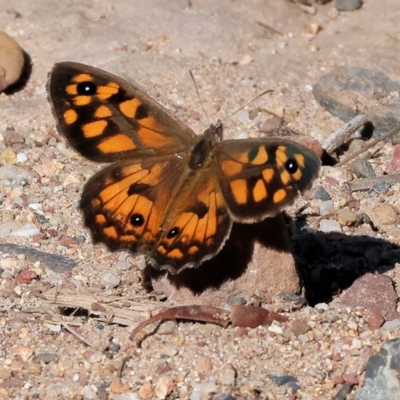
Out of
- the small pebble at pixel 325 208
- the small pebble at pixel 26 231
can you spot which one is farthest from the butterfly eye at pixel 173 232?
the small pebble at pixel 325 208

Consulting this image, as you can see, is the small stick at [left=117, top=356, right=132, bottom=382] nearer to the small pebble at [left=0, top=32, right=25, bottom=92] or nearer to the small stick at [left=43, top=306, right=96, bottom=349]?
the small stick at [left=43, top=306, right=96, bottom=349]

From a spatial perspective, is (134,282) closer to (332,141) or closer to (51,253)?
(51,253)

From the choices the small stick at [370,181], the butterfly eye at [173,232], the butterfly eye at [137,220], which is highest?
the butterfly eye at [173,232]

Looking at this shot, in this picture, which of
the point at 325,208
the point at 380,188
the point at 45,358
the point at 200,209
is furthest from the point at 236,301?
the point at 380,188

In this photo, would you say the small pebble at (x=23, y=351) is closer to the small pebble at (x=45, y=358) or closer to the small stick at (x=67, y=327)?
the small pebble at (x=45, y=358)

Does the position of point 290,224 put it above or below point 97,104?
below

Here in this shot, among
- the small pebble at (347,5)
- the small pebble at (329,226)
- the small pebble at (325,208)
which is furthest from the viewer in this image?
the small pebble at (347,5)

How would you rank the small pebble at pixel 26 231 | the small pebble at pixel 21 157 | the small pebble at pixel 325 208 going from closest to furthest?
the small pebble at pixel 26 231 < the small pebble at pixel 325 208 < the small pebble at pixel 21 157

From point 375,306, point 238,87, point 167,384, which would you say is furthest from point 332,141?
point 167,384
